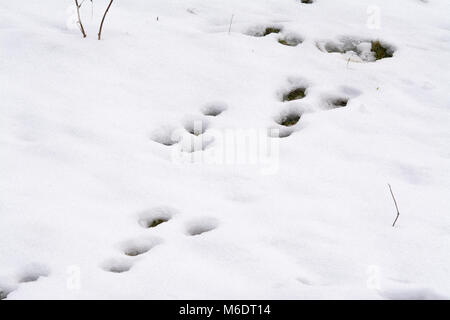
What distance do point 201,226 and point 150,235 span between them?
0.27m

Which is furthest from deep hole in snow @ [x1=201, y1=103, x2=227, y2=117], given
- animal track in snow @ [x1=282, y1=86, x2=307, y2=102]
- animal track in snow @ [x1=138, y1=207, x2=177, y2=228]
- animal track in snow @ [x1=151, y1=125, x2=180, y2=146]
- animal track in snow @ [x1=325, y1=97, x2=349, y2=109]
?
animal track in snow @ [x1=138, y1=207, x2=177, y2=228]

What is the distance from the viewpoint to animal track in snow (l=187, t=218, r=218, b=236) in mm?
2579

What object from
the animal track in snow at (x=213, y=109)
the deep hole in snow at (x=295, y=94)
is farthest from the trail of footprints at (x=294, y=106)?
the animal track in snow at (x=213, y=109)

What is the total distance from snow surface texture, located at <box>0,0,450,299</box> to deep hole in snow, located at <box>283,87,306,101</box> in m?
0.04

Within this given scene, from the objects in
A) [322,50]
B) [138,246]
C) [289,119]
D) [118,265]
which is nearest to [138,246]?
[138,246]

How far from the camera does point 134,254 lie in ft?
8.07

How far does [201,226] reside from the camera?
8.52 feet

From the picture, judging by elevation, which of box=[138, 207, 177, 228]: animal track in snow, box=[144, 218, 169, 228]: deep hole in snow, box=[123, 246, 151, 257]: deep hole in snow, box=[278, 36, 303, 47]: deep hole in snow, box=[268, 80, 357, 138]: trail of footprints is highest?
box=[278, 36, 303, 47]: deep hole in snow

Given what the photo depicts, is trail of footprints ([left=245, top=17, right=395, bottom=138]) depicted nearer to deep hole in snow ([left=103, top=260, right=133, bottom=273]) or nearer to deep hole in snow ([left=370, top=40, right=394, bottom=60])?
deep hole in snow ([left=370, top=40, right=394, bottom=60])

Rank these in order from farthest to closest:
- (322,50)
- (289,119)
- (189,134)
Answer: (322,50), (289,119), (189,134)

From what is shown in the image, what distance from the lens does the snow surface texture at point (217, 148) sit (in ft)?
7.53

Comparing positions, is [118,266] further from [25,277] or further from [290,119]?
[290,119]
